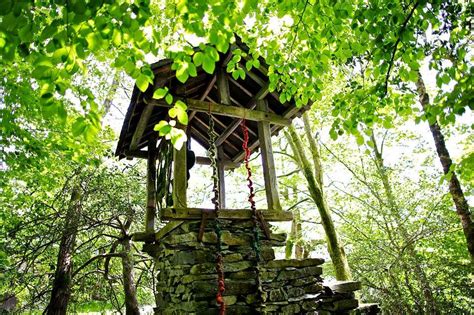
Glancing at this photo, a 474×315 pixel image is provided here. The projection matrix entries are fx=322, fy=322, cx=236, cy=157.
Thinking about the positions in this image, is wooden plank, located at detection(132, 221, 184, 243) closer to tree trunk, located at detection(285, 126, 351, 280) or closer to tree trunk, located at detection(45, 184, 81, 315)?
tree trunk, located at detection(45, 184, 81, 315)

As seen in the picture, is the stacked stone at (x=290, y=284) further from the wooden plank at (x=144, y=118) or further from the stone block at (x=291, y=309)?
the wooden plank at (x=144, y=118)

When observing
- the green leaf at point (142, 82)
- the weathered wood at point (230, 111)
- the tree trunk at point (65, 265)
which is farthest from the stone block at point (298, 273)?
the tree trunk at point (65, 265)

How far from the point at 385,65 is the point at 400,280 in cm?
654

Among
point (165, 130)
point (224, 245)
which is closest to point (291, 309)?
point (224, 245)

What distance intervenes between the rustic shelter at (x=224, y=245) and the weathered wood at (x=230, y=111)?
14mm

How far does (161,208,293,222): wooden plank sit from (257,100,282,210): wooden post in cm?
15

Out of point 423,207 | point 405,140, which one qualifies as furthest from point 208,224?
point 405,140

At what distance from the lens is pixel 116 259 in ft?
31.6

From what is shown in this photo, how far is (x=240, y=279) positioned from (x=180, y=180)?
58.6 inches

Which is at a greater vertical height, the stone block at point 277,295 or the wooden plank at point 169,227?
the wooden plank at point 169,227

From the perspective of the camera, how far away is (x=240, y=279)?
409 centimetres

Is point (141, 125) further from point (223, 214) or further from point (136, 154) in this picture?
point (223, 214)

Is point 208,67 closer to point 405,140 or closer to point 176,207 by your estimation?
point 176,207

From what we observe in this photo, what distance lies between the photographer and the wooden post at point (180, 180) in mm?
4156
